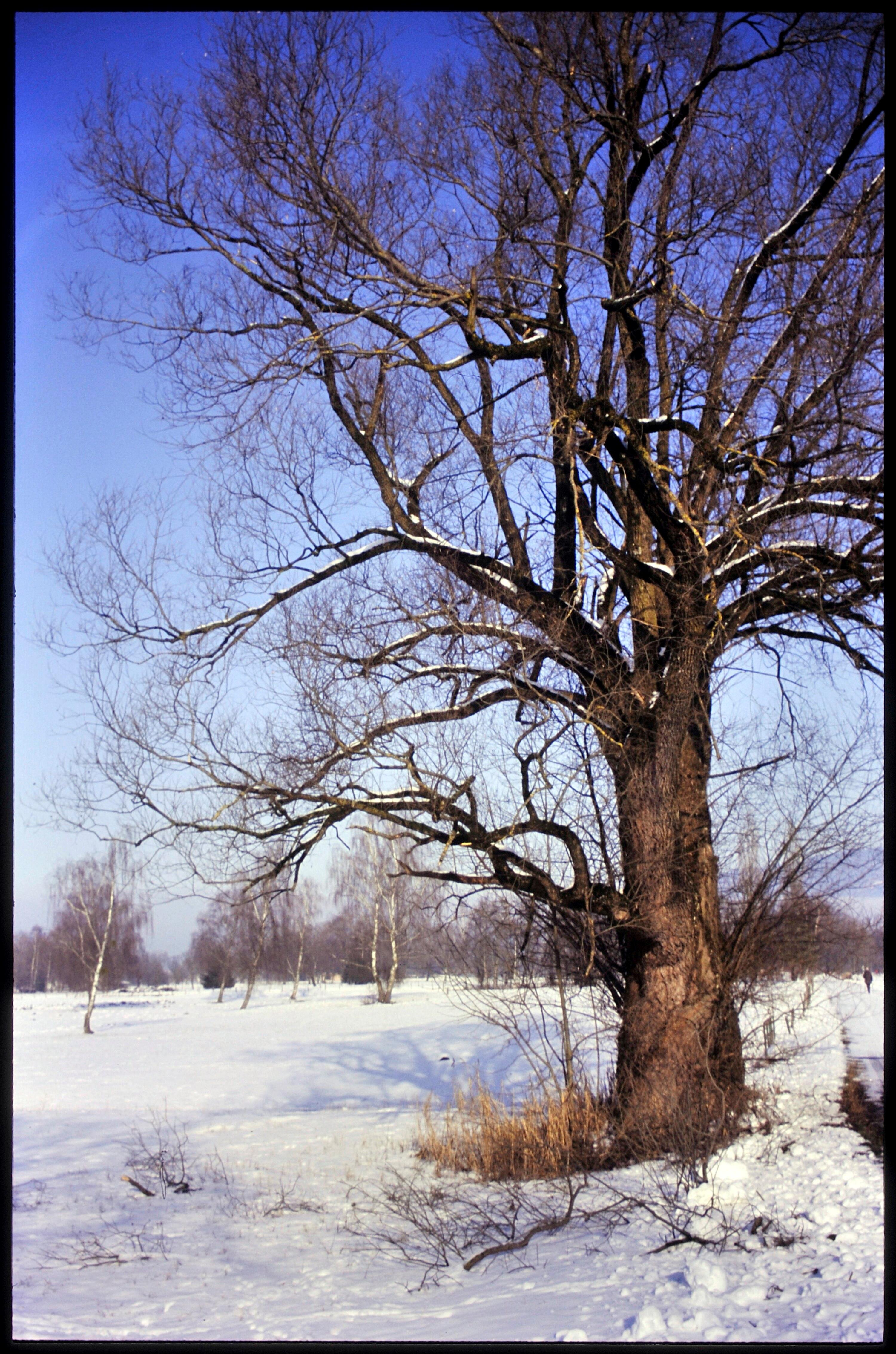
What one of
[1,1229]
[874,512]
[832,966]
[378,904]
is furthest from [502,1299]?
[378,904]

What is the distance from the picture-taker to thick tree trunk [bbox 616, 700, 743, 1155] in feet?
27.0

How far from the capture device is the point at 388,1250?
7395 millimetres

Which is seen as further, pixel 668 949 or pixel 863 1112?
pixel 668 949

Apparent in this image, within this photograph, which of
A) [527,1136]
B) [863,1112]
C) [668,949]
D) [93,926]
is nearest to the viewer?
[863,1112]

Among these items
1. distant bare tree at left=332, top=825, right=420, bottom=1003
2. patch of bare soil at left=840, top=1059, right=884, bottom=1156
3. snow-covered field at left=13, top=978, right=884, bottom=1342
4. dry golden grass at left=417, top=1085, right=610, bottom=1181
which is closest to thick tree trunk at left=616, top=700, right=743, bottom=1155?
dry golden grass at left=417, top=1085, right=610, bottom=1181

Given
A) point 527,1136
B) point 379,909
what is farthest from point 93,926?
point 527,1136

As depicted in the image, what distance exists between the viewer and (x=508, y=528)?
927 cm

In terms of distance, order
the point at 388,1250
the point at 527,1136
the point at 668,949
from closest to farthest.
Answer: the point at 388,1250 → the point at 527,1136 → the point at 668,949

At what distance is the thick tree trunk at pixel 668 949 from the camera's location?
823 cm

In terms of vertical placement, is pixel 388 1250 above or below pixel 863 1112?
below

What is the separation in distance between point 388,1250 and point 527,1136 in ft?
5.05

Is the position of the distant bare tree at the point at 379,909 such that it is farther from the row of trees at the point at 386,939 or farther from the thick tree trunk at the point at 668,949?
the thick tree trunk at the point at 668,949

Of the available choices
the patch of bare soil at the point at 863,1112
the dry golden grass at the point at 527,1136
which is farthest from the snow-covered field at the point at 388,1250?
the dry golden grass at the point at 527,1136

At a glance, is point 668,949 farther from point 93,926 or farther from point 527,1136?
point 93,926
